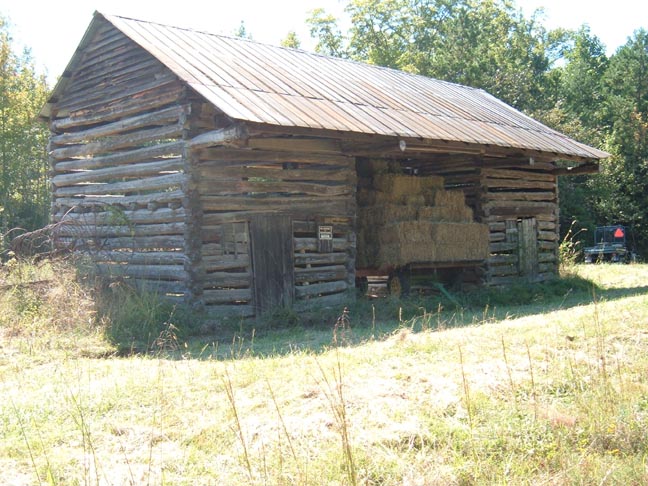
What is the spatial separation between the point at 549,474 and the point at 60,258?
9.25 m

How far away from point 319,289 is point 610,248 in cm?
1719

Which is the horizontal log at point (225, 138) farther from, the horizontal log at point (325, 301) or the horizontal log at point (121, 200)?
the horizontal log at point (325, 301)

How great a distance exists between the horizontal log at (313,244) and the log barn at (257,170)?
2cm

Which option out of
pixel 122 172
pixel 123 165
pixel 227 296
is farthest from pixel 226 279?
pixel 123 165

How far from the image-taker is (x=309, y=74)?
46.9ft

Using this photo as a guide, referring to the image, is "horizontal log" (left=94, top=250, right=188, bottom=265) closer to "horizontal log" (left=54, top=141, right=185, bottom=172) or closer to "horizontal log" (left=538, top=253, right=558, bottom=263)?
"horizontal log" (left=54, top=141, right=185, bottom=172)

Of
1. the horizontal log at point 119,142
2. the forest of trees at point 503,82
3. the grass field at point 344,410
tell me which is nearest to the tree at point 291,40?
the forest of trees at point 503,82

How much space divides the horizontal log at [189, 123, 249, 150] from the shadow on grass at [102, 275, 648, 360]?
8.05ft

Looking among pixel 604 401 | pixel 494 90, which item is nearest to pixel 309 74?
pixel 604 401

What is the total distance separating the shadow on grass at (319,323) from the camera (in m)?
8.94

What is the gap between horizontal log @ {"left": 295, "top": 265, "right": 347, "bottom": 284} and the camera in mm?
12367

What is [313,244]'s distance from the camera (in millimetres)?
12586

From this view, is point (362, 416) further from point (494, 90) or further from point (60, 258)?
point (494, 90)

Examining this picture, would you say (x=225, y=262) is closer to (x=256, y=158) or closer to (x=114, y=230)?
(x=256, y=158)
